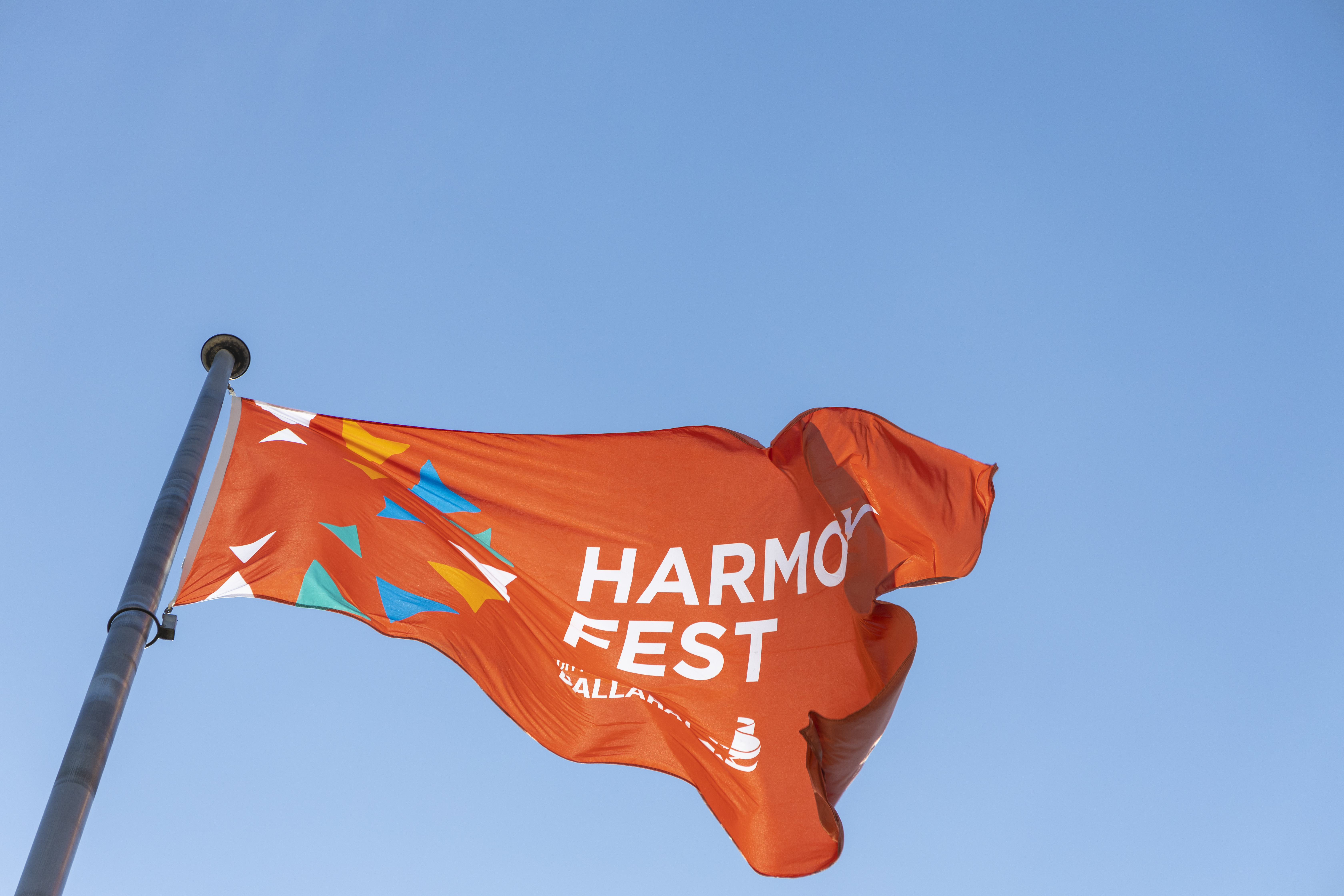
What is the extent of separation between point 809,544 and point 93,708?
5963 mm

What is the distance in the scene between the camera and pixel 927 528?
10195 millimetres

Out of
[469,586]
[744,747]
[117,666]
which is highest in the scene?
[469,586]

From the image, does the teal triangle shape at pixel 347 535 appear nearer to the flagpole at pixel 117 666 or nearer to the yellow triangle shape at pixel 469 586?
the yellow triangle shape at pixel 469 586

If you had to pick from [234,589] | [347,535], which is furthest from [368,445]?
[234,589]

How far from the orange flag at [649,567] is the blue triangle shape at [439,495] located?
1cm

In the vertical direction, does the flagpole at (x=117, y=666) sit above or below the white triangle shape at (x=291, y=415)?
below

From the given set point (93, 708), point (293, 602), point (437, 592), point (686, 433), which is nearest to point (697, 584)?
point (686, 433)

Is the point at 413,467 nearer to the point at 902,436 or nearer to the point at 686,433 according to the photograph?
the point at 686,433

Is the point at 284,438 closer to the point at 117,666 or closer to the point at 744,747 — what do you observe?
the point at 117,666

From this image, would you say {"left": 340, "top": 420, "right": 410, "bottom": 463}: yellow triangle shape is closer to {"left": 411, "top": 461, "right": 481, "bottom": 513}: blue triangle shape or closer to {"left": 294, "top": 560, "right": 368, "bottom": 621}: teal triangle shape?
{"left": 411, "top": 461, "right": 481, "bottom": 513}: blue triangle shape

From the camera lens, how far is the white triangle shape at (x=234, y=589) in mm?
9016

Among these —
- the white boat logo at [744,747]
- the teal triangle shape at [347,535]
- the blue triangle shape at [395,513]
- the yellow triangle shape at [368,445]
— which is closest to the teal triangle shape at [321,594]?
the teal triangle shape at [347,535]

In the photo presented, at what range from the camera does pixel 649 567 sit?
35.8 ft

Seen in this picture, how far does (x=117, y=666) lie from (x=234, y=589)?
1.95 m
